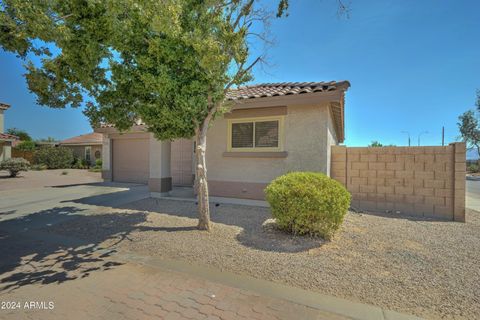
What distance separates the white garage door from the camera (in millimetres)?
14469

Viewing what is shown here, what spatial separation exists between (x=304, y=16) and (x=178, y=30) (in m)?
4.34

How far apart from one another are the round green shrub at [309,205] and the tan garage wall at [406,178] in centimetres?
314

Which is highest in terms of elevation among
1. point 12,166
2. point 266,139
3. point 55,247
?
point 266,139

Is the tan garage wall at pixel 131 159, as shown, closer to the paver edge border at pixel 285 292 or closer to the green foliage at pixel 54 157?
the paver edge border at pixel 285 292

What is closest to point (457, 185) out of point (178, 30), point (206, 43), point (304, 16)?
point (304, 16)

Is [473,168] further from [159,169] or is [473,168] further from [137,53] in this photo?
[137,53]

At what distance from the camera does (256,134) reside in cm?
853

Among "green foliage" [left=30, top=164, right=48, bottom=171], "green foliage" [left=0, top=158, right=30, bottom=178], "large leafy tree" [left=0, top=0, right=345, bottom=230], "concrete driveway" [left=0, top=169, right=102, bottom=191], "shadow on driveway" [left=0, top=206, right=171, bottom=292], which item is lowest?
→ "shadow on driveway" [left=0, top=206, right=171, bottom=292]

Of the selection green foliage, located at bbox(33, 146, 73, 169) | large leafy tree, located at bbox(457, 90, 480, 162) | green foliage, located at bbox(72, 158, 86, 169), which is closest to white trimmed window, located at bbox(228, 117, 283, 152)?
green foliage, located at bbox(72, 158, 86, 169)

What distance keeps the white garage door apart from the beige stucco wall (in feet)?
24.0

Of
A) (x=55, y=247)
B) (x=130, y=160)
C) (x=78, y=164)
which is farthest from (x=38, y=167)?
(x=55, y=247)

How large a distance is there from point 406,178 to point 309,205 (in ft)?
15.0

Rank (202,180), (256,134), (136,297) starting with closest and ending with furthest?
(136,297), (202,180), (256,134)

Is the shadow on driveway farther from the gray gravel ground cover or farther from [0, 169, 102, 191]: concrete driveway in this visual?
[0, 169, 102, 191]: concrete driveway
